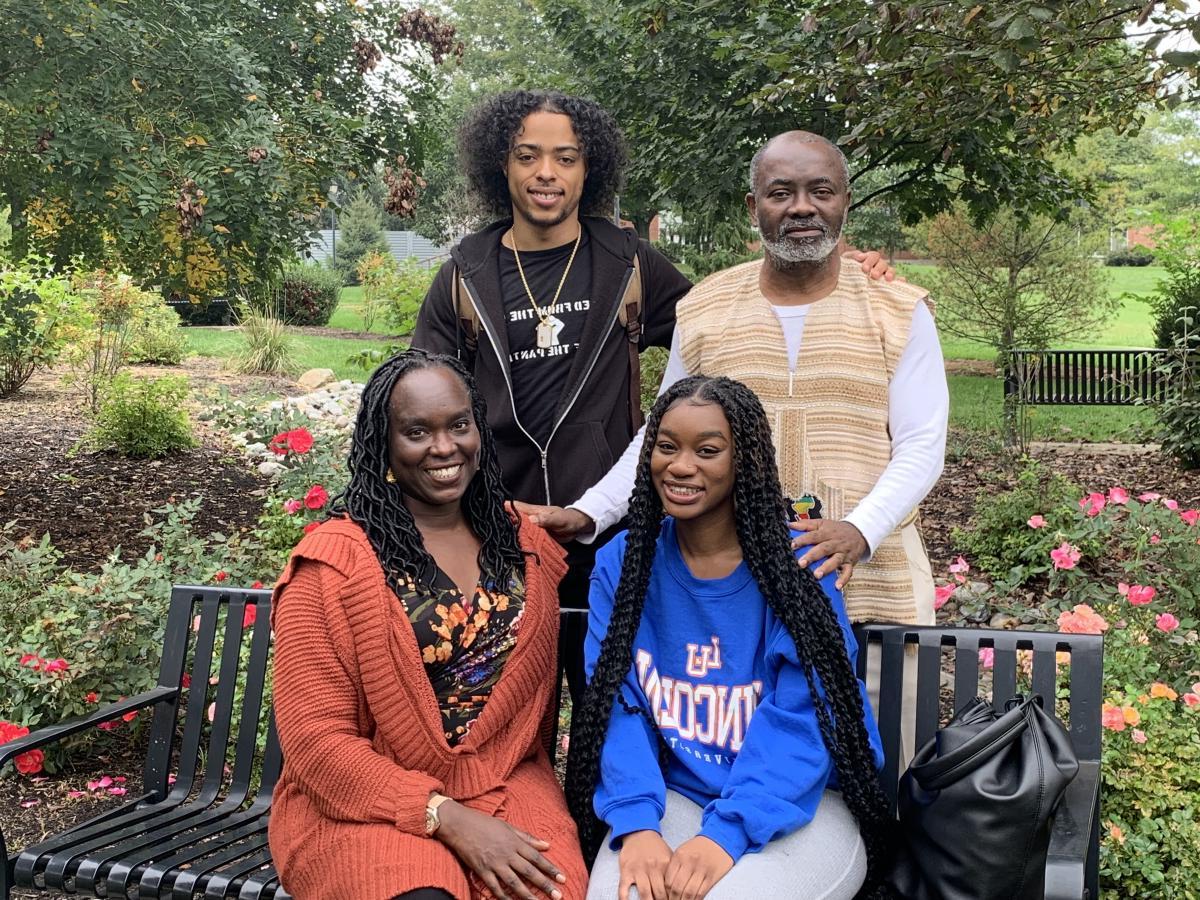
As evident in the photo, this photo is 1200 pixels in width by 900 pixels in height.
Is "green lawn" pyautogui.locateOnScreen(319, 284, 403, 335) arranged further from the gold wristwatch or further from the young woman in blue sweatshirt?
the gold wristwatch

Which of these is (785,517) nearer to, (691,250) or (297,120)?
(297,120)

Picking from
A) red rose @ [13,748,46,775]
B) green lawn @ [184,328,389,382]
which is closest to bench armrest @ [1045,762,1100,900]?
red rose @ [13,748,46,775]

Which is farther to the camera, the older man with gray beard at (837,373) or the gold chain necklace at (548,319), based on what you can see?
the gold chain necklace at (548,319)

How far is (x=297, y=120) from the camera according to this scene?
6406mm

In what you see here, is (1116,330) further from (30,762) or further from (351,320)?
(30,762)

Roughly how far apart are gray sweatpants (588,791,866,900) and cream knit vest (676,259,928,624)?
563 mm

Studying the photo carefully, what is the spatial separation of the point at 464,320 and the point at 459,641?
3.28ft

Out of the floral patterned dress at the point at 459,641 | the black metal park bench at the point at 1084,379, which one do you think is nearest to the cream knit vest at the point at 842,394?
the floral patterned dress at the point at 459,641

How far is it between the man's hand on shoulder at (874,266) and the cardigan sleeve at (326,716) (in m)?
1.40

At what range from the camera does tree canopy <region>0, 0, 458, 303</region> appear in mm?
5488

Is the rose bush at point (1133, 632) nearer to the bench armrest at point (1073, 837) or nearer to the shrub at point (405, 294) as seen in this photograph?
the bench armrest at point (1073, 837)

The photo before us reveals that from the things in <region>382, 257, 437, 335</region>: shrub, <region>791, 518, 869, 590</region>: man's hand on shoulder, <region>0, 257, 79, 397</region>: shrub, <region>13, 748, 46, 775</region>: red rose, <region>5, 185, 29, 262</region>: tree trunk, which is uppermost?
<region>382, 257, 437, 335</region>: shrub

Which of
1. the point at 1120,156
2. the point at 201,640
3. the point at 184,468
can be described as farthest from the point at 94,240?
the point at 1120,156

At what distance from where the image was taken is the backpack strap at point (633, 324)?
326cm
